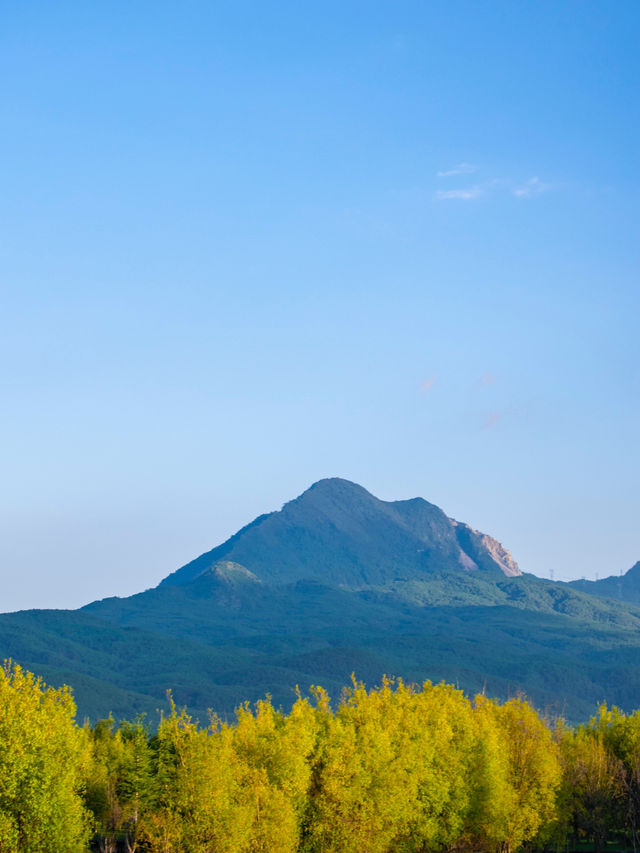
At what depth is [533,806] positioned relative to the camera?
11206cm

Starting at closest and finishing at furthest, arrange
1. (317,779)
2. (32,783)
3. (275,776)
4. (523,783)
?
(32,783) < (275,776) < (317,779) < (523,783)

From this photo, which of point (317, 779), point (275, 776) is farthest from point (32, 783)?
point (317, 779)

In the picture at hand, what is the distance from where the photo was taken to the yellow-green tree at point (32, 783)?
7375cm

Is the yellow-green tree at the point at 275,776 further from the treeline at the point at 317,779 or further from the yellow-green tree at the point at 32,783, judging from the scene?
the yellow-green tree at the point at 32,783

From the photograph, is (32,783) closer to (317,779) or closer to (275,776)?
(275,776)

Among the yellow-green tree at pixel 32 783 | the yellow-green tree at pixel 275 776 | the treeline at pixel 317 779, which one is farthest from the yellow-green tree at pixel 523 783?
the yellow-green tree at pixel 32 783


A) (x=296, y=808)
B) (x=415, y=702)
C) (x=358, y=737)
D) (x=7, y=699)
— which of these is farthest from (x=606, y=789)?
(x=7, y=699)

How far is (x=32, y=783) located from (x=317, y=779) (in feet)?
96.9

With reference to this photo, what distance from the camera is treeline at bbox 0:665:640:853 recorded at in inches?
3054

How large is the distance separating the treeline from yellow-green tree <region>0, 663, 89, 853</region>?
0.37ft

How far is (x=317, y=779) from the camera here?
3708 inches

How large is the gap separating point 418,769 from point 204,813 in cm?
2566

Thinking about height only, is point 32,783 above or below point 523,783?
above

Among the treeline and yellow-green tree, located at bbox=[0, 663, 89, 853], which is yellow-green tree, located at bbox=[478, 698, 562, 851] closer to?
the treeline
